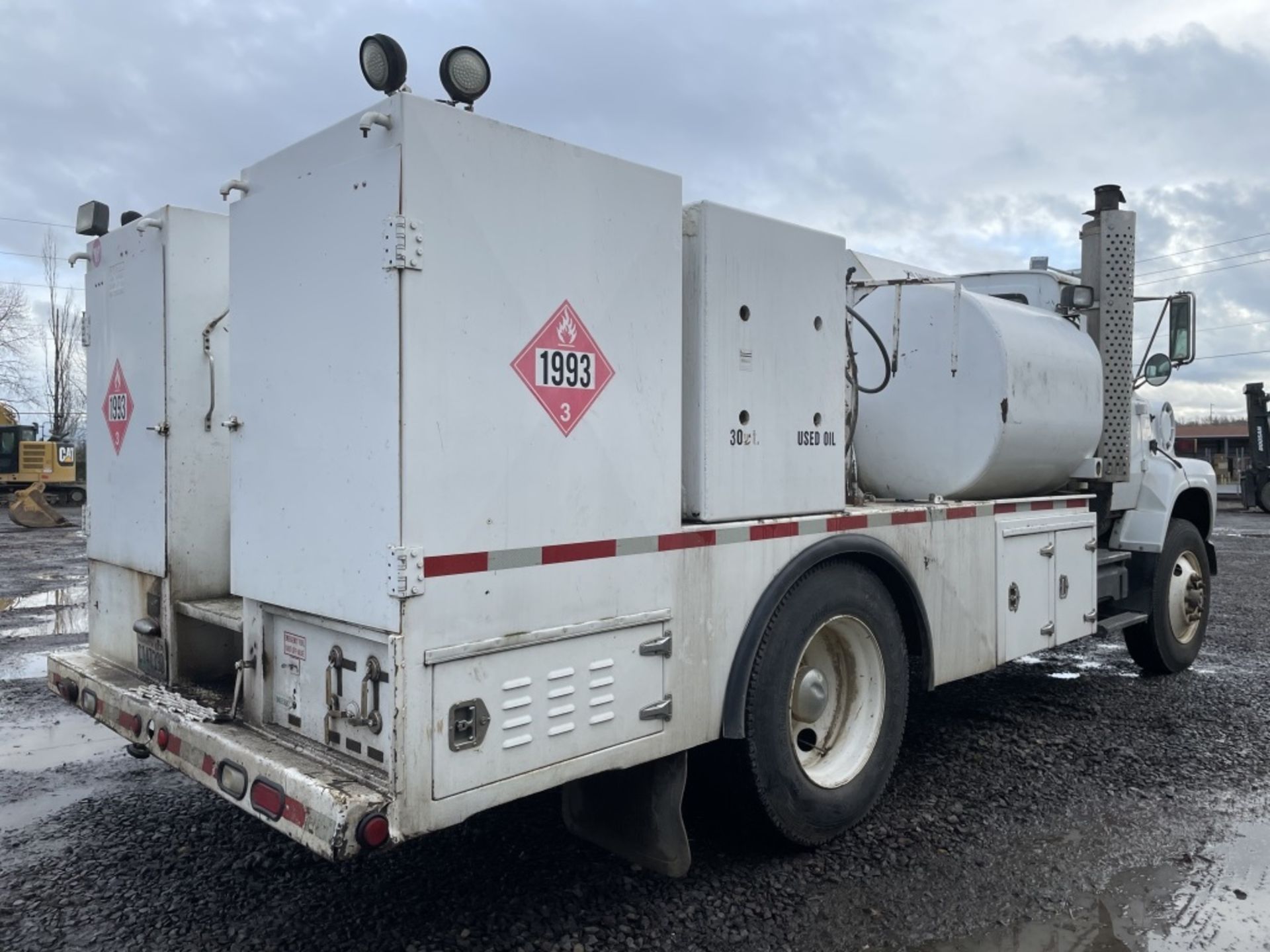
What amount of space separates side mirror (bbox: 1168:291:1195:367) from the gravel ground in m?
2.48

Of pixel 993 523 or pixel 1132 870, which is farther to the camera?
pixel 993 523

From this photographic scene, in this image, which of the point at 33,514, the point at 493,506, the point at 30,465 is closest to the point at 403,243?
the point at 493,506

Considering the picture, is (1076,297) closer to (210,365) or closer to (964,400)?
(964,400)

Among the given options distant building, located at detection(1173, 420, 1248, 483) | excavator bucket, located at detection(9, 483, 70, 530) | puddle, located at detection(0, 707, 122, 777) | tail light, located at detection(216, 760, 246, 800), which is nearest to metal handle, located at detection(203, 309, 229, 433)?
tail light, located at detection(216, 760, 246, 800)

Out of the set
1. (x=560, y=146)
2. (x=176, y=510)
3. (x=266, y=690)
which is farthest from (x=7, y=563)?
(x=560, y=146)

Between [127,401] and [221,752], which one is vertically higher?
[127,401]

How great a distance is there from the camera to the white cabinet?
204 inches

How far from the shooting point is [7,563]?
49.8 feet

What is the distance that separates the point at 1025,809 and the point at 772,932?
1768mm

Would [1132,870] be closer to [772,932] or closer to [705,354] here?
[772,932]

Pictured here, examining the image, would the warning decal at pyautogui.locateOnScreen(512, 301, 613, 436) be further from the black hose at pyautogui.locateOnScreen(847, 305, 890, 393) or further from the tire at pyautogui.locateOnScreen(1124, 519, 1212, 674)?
the tire at pyautogui.locateOnScreen(1124, 519, 1212, 674)

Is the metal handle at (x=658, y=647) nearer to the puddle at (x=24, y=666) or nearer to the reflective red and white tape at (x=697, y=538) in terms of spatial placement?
the reflective red and white tape at (x=697, y=538)

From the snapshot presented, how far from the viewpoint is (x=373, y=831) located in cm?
261

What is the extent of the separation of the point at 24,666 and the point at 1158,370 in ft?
28.0
